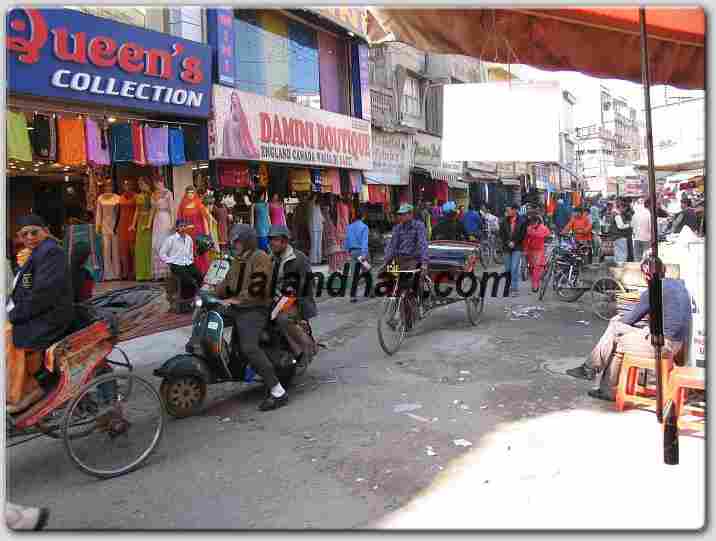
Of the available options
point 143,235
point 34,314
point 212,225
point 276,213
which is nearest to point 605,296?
point 276,213

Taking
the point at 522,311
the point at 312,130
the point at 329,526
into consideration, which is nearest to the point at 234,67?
the point at 312,130

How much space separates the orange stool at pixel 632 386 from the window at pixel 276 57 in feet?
32.0

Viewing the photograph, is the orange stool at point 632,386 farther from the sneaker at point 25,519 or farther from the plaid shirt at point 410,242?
the sneaker at point 25,519

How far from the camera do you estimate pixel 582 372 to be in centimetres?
656

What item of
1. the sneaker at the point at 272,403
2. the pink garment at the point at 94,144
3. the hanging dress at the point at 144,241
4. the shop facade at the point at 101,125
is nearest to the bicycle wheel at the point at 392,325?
the sneaker at the point at 272,403

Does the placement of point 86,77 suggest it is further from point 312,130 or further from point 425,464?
point 425,464

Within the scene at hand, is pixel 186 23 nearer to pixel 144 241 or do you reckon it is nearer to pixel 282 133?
pixel 282 133

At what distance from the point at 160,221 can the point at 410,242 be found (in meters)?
4.39

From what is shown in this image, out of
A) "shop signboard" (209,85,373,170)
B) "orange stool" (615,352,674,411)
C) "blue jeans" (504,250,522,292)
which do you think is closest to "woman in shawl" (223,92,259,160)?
"shop signboard" (209,85,373,170)

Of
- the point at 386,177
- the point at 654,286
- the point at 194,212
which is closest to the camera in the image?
the point at 654,286

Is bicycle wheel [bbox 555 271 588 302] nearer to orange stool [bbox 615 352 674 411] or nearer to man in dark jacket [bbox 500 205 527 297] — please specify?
man in dark jacket [bbox 500 205 527 297]

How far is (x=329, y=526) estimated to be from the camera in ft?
12.1

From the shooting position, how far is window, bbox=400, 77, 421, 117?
21453 millimetres

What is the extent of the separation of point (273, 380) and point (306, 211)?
382 inches
